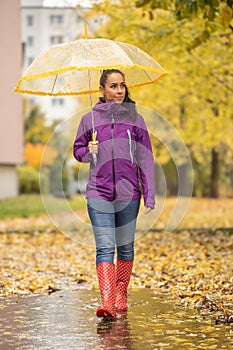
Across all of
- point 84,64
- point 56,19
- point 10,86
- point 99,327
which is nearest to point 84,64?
point 84,64

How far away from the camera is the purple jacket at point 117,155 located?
7438 millimetres

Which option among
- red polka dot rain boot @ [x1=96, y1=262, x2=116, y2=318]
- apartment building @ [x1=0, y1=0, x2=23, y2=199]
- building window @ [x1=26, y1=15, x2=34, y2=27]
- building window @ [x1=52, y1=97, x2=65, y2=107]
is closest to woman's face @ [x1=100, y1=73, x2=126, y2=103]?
red polka dot rain boot @ [x1=96, y1=262, x2=116, y2=318]

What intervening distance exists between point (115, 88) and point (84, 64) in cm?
37

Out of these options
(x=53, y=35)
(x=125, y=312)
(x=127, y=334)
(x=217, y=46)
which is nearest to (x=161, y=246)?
(x=217, y=46)

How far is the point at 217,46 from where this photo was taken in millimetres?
16641

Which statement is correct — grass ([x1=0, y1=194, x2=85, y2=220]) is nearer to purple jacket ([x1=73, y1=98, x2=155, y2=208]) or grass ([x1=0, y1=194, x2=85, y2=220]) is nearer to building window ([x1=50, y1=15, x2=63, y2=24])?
purple jacket ([x1=73, y1=98, x2=155, y2=208])

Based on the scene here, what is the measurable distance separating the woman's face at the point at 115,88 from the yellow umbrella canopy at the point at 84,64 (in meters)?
0.10

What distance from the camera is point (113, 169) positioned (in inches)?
293

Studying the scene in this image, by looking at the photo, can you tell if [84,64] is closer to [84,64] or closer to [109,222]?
[84,64]

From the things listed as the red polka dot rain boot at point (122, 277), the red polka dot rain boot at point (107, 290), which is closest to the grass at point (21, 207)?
the red polka dot rain boot at point (122, 277)

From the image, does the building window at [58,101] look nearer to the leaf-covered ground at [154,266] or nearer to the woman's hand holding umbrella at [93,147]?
the leaf-covered ground at [154,266]

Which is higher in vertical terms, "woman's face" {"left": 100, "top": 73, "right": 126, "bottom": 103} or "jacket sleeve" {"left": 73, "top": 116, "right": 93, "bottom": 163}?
"woman's face" {"left": 100, "top": 73, "right": 126, "bottom": 103}

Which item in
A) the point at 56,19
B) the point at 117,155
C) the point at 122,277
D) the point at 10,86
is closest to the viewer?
the point at 117,155

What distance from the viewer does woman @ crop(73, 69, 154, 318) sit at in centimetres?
743
